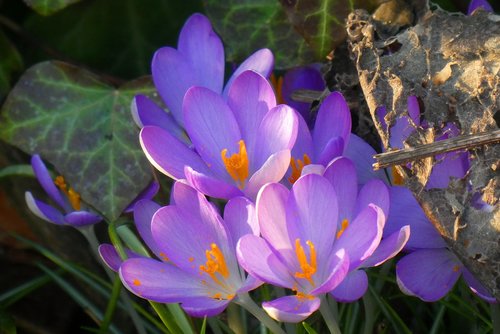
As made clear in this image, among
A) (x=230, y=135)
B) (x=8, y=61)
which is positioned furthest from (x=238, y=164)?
(x=8, y=61)

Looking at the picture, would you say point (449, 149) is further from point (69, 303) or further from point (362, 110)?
point (69, 303)

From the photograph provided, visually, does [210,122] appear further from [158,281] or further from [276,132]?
Result: [158,281]

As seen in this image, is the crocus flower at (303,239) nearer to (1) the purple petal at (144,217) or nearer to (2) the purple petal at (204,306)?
(2) the purple petal at (204,306)

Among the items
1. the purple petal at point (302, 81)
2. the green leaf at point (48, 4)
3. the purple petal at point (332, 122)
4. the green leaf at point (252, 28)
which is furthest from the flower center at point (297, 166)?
the green leaf at point (48, 4)

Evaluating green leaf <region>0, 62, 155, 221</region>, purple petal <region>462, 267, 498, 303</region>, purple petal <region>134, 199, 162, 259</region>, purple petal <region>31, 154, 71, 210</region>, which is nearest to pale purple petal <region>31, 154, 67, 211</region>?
purple petal <region>31, 154, 71, 210</region>

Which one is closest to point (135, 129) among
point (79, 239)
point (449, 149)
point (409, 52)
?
point (79, 239)
